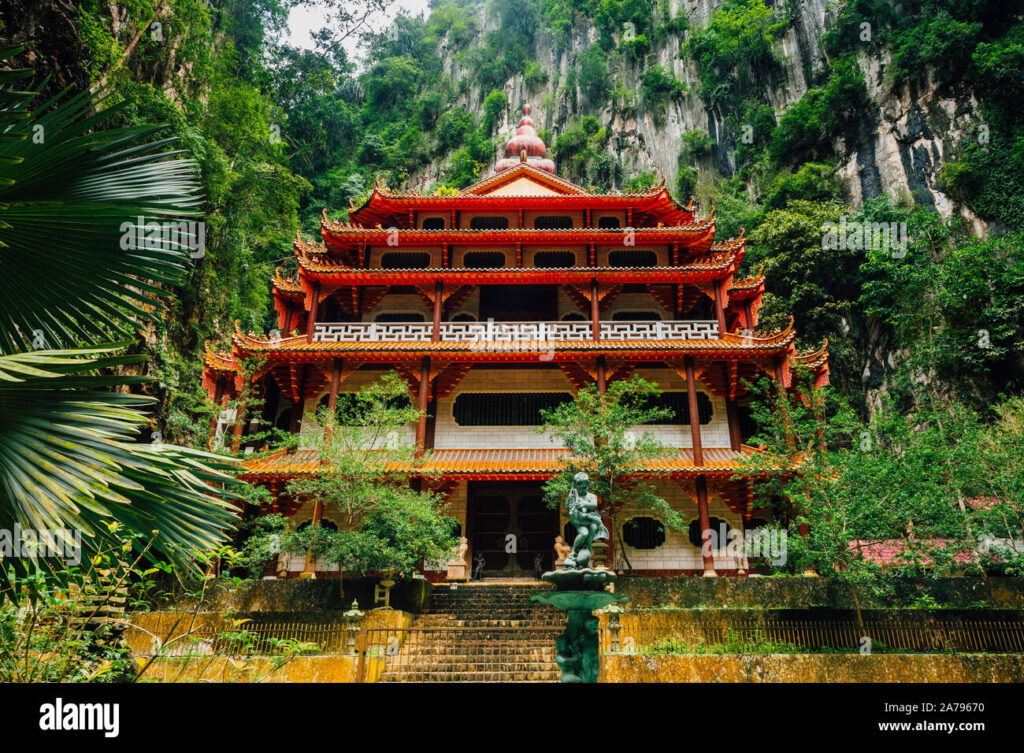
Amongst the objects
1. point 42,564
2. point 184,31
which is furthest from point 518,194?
point 42,564

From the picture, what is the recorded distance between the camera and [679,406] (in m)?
18.2

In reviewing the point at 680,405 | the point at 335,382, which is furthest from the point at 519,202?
the point at 335,382

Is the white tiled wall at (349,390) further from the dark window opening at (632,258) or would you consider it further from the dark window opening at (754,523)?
the dark window opening at (754,523)

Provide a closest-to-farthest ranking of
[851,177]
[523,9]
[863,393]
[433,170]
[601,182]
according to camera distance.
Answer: [863,393] → [851,177] → [601,182] → [433,170] → [523,9]

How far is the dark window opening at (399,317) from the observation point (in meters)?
20.2

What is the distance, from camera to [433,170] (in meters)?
46.7

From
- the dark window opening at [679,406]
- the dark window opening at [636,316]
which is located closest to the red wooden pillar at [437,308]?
the dark window opening at [636,316]

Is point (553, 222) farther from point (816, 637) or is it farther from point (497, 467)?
point (816, 637)

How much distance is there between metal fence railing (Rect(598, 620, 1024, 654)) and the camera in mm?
10094

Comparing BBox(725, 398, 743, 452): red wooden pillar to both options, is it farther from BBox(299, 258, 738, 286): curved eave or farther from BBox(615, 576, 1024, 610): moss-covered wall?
BBox(615, 576, 1024, 610): moss-covered wall

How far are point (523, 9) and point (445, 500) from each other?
50.0 metres

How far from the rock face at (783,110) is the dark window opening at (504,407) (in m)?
19.5
